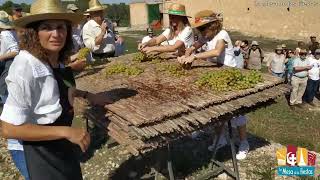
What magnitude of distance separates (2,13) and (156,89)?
13.0 feet

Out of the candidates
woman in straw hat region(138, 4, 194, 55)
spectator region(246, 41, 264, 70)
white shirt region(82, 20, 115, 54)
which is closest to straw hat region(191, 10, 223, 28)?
woman in straw hat region(138, 4, 194, 55)

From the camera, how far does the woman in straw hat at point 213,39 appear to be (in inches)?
227

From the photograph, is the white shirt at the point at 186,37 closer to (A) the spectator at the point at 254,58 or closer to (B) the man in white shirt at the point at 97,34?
(B) the man in white shirt at the point at 97,34

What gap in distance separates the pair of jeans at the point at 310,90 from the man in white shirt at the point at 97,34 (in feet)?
22.8

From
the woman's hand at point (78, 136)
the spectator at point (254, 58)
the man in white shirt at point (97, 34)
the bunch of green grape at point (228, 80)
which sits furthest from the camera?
the spectator at point (254, 58)

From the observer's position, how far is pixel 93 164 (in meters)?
7.16

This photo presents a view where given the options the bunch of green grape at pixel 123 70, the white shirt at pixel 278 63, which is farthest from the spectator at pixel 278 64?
the bunch of green grape at pixel 123 70

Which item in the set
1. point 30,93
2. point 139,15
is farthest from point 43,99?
point 139,15

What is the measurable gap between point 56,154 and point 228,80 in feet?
8.65

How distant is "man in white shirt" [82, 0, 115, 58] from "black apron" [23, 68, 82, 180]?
4.55 metres

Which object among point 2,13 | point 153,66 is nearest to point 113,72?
point 153,66

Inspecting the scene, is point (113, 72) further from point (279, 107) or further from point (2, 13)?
point (279, 107)

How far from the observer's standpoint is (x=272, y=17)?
29703 millimetres

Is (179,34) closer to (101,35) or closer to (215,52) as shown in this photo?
(215,52)
